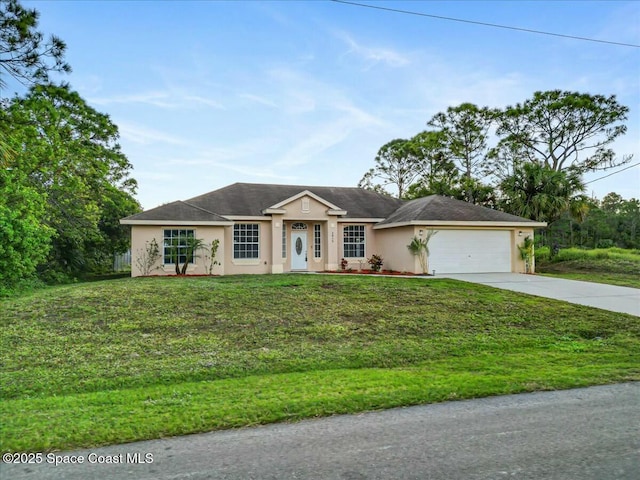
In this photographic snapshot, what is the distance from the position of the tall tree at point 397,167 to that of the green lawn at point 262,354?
1023 inches

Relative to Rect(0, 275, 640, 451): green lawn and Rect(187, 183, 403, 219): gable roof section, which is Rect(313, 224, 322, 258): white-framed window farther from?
Rect(0, 275, 640, 451): green lawn

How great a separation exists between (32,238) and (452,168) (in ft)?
92.5

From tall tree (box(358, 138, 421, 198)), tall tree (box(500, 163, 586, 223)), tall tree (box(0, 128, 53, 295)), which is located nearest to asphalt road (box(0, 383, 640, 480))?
tall tree (box(0, 128, 53, 295))

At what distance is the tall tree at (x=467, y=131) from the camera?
101 ft

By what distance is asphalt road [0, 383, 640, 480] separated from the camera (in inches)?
120

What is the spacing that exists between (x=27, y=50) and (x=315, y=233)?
43.1 feet

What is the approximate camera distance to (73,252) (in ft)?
62.1

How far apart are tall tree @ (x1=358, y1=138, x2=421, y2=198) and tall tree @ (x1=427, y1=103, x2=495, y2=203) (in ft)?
12.8

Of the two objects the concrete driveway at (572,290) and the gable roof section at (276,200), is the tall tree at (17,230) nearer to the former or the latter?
the gable roof section at (276,200)

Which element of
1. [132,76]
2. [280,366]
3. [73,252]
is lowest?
[280,366]

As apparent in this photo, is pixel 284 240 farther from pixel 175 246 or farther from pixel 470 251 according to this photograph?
pixel 470 251

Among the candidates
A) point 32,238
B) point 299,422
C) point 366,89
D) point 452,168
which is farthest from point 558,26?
point 452,168

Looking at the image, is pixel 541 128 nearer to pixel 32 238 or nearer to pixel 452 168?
pixel 452 168

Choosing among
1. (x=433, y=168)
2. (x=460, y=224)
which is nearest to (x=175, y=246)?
(x=460, y=224)
